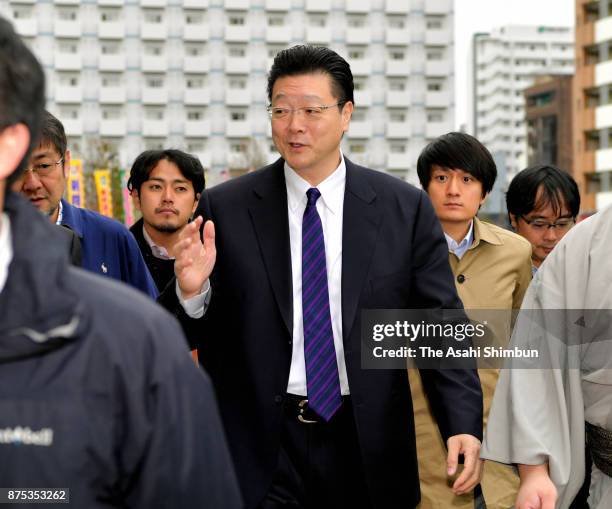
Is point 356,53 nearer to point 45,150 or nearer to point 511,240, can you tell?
point 511,240

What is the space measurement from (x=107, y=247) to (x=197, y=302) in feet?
3.46

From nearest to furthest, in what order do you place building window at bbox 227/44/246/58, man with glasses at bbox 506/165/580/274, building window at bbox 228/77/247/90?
man with glasses at bbox 506/165/580/274 < building window at bbox 228/77/247/90 < building window at bbox 227/44/246/58

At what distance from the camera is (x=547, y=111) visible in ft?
249

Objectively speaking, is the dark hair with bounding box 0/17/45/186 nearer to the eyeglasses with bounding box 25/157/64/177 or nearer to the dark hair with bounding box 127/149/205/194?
the eyeglasses with bounding box 25/157/64/177

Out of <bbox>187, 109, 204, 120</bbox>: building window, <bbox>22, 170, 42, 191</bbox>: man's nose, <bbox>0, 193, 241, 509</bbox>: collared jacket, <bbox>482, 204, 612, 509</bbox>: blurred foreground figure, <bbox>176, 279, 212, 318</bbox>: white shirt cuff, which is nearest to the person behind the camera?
<bbox>0, 193, 241, 509</bbox>: collared jacket

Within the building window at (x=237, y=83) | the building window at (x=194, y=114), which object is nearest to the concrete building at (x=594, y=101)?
the building window at (x=237, y=83)

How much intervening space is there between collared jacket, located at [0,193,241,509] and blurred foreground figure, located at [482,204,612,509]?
1.79 m

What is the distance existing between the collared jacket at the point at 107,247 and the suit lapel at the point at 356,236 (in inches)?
45.8

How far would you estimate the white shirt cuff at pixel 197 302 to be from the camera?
3389mm

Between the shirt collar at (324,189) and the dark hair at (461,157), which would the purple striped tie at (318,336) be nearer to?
the shirt collar at (324,189)

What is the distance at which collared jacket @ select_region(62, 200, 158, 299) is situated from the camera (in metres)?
4.27

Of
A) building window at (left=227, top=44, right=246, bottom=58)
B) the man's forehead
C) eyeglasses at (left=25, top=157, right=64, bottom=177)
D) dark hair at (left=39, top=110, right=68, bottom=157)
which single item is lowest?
eyeglasses at (left=25, top=157, right=64, bottom=177)

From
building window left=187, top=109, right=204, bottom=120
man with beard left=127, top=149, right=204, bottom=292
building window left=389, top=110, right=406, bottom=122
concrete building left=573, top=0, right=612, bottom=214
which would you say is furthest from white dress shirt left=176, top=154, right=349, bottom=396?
building window left=389, top=110, right=406, bottom=122

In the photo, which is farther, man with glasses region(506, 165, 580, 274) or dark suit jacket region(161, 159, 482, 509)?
man with glasses region(506, 165, 580, 274)
